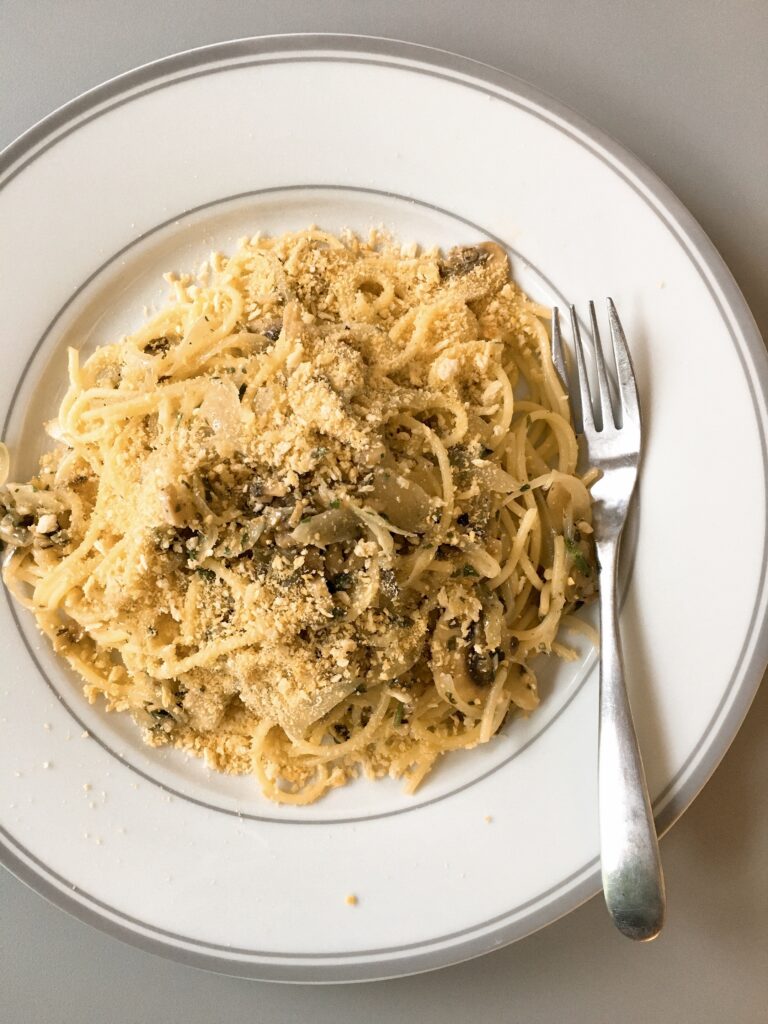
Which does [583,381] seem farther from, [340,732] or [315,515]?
[340,732]

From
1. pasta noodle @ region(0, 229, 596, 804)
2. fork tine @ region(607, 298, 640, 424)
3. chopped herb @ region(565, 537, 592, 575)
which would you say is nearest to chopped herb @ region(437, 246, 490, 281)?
pasta noodle @ region(0, 229, 596, 804)

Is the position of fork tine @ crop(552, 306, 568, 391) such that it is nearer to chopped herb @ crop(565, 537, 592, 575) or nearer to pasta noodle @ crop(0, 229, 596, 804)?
pasta noodle @ crop(0, 229, 596, 804)

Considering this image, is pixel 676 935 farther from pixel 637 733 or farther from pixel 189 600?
pixel 189 600

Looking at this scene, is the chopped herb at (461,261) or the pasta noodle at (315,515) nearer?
the pasta noodle at (315,515)

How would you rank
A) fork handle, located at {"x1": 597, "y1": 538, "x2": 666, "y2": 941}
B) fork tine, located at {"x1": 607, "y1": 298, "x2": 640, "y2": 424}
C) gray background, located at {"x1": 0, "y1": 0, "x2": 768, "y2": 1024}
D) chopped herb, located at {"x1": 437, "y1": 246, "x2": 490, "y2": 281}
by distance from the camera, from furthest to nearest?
gray background, located at {"x1": 0, "y1": 0, "x2": 768, "y2": 1024}, chopped herb, located at {"x1": 437, "y1": 246, "x2": 490, "y2": 281}, fork tine, located at {"x1": 607, "y1": 298, "x2": 640, "y2": 424}, fork handle, located at {"x1": 597, "y1": 538, "x2": 666, "y2": 941}

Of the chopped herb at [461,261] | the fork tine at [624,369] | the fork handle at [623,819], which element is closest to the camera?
the fork handle at [623,819]

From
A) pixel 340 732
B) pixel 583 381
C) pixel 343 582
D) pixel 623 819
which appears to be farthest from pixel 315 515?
pixel 623 819

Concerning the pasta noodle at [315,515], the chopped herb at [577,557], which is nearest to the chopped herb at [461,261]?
the pasta noodle at [315,515]

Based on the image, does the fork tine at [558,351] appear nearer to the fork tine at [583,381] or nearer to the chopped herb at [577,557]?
the fork tine at [583,381]
